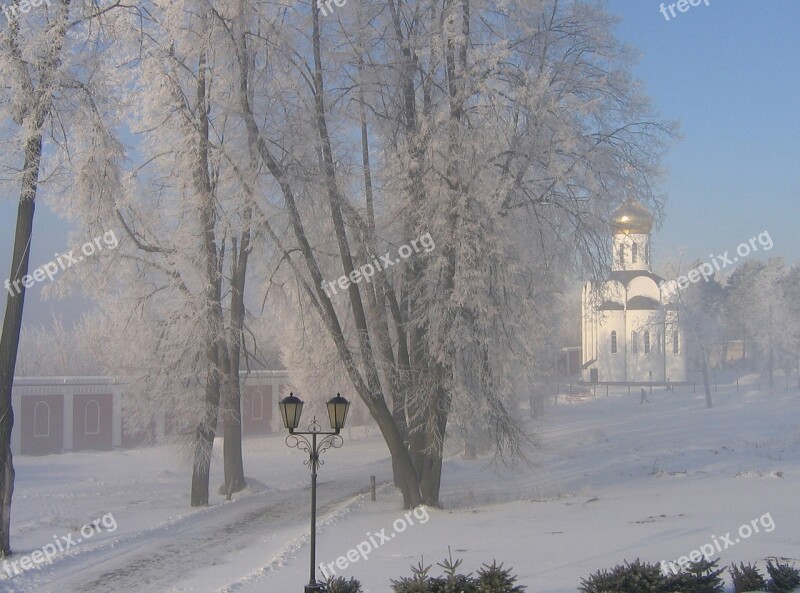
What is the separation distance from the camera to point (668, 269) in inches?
2633

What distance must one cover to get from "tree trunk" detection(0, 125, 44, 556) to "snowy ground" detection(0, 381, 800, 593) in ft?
3.75

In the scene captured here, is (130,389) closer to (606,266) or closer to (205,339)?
(205,339)

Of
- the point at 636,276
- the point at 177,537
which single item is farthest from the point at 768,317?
the point at 177,537

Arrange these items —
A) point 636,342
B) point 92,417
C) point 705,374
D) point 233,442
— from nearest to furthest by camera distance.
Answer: point 233,442 → point 92,417 → point 705,374 → point 636,342

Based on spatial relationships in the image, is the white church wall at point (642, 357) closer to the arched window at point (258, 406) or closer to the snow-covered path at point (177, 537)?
the arched window at point (258, 406)

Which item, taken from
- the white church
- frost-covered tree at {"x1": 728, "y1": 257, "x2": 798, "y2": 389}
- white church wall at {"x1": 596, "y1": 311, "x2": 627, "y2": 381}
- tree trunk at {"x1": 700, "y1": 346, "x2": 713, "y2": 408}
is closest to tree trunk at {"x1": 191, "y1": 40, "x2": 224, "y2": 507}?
tree trunk at {"x1": 700, "y1": 346, "x2": 713, "y2": 408}

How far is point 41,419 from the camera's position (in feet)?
131

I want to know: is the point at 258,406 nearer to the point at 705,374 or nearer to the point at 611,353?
the point at 705,374

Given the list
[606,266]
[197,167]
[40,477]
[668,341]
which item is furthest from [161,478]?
[668,341]

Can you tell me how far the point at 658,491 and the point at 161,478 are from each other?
19604 mm

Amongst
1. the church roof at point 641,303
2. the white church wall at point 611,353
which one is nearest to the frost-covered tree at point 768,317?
the church roof at point 641,303

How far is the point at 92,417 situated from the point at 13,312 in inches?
1158

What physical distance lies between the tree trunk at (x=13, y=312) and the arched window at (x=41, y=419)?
1070 inches

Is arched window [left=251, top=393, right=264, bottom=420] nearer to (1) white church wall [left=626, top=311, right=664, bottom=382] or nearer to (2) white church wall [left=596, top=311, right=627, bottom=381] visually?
(2) white church wall [left=596, top=311, right=627, bottom=381]
